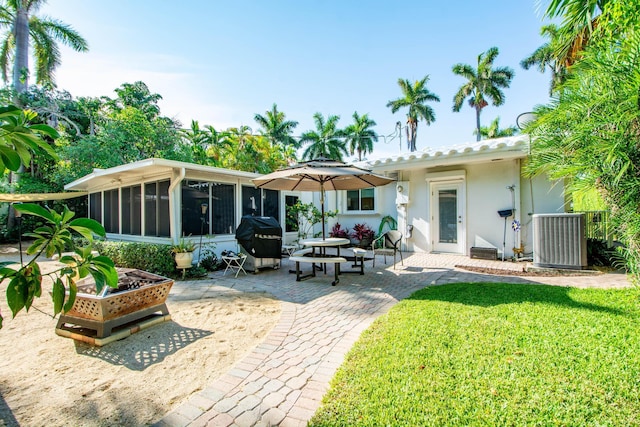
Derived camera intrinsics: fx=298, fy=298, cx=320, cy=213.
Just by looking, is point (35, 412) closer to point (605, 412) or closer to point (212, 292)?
point (212, 292)

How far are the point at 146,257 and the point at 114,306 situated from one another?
4.18 m

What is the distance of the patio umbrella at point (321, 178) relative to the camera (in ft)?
19.5

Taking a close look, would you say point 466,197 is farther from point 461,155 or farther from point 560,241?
point 560,241

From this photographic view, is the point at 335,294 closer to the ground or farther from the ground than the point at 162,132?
closer to the ground

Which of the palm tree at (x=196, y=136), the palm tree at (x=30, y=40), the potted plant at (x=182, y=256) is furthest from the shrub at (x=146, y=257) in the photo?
the palm tree at (x=30, y=40)

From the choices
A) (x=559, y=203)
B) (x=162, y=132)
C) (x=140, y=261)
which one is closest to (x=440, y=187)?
(x=559, y=203)

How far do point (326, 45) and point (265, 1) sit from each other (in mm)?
3104

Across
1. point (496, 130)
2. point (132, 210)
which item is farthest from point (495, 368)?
point (496, 130)

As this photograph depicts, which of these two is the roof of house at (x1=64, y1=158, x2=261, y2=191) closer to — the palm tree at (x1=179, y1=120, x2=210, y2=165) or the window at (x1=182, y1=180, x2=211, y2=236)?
the window at (x1=182, y1=180, x2=211, y2=236)

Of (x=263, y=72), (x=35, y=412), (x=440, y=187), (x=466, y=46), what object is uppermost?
(x=263, y=72)

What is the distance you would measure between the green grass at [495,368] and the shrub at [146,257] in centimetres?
559

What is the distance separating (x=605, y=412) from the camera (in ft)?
6.57

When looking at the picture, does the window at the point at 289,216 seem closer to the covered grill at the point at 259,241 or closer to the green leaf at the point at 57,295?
the covered grill at the point at 259,241

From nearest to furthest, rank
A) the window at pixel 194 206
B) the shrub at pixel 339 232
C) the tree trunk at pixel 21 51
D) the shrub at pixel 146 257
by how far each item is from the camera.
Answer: the shrub at pixel 146 257
the window at pixel 194 206
the shrub at pixel 339 232
the tree trunk at pixel 21 51
